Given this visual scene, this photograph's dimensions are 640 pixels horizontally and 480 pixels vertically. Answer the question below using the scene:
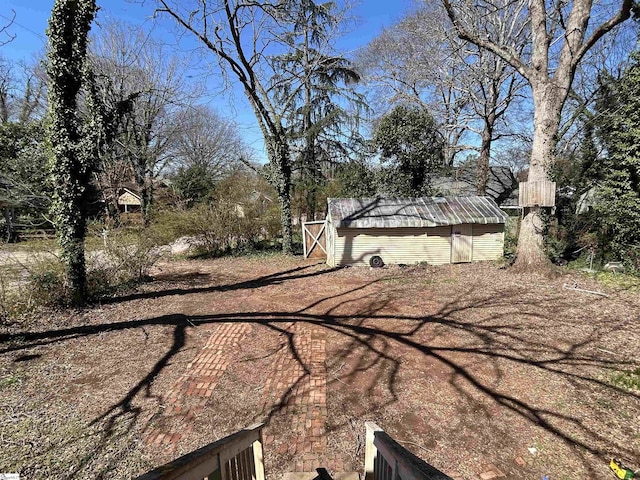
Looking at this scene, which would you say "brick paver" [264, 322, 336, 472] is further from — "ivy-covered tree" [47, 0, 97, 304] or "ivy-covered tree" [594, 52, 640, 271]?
"ivy-covered tree" [594, 52, 640, 271]

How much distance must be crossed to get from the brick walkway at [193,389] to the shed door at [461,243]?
29.9ft

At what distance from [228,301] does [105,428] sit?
15.2 feet

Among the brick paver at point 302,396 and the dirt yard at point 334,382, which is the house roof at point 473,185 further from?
the brick paver at point 302,396

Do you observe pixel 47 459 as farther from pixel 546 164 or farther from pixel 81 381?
pixel 546 164

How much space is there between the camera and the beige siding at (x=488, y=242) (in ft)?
40.0

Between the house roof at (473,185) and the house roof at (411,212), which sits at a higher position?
the house roof at (473,185)

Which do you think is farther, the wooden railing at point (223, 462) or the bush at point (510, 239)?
the bush at point (510, 239)

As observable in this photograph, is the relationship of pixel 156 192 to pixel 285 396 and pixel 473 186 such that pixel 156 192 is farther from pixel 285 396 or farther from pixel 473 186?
pixel 285 396

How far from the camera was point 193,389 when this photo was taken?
4195 mm

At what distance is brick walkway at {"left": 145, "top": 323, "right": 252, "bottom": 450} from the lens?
11.2 feet

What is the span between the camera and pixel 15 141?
51.0 ft

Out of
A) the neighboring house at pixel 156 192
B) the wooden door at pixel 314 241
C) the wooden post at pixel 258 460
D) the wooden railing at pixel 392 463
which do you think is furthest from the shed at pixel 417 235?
the neighboring house at pixel 156 192

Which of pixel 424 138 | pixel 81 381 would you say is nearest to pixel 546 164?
pixel 424 138

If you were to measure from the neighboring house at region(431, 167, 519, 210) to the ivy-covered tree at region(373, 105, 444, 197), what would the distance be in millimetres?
2603
